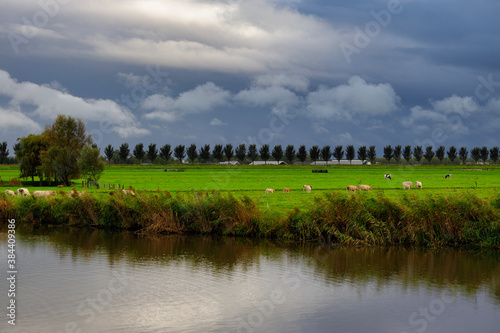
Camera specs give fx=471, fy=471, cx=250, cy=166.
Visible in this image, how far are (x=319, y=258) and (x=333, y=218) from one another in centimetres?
421

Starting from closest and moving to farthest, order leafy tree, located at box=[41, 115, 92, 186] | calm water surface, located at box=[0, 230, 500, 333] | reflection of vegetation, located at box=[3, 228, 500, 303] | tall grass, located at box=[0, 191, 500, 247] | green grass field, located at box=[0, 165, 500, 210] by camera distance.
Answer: calm water surface, located at box=[0, 230, 500, 333] < reflection of vegetation, located at box=[3, 228, 500, 303] < tall grass, located at box=[0, 191, 500, 247] < green grass field, located at box=[0, 165, 500, 210] < leafy tree, located at box=[41, 115, 92, 186]

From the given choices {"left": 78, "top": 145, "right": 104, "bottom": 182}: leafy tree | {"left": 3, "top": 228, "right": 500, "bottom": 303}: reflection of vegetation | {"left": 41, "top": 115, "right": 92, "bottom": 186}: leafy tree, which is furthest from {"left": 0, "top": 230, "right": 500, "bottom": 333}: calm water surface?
{"left": 41, "top": 115, "right": 92, "bottom": 186}: leafy tree

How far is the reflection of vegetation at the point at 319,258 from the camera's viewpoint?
19953mm

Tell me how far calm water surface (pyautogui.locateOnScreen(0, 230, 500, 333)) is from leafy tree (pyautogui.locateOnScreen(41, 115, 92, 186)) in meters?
59.8

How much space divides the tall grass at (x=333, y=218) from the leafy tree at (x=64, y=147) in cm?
5478

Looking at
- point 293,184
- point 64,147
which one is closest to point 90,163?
point 64,147

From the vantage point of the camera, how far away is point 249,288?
18.5 m

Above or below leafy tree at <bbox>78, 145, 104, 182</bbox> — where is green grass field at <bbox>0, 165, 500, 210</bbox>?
below

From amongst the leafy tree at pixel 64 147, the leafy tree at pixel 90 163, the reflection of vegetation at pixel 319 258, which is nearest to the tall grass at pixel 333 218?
the reflection of vegetation at pixel 319 258

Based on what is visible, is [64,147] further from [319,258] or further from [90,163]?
[319,258]

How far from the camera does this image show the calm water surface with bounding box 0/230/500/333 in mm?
14570

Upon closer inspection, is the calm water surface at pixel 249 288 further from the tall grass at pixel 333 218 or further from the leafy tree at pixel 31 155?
the leafy tree at pixel 31 155

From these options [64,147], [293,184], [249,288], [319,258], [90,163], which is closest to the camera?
[249,288]

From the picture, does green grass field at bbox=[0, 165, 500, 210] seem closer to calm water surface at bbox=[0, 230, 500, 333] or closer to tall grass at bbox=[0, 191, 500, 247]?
tall grass at bbox=[0, 191, 500, 247]
